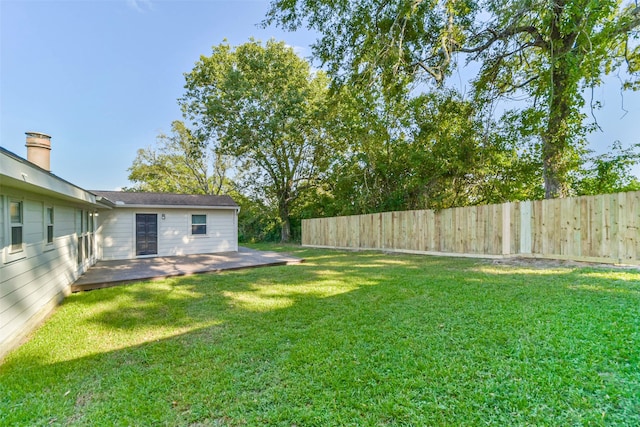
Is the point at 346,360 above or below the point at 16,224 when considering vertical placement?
below

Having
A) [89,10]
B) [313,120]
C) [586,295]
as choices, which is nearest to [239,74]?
[313,120]

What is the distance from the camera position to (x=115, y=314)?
4125mm

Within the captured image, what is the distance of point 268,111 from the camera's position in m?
15.5

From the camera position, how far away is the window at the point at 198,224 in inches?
437

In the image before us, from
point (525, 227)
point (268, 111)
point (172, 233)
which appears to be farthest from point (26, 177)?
point (268, 111)

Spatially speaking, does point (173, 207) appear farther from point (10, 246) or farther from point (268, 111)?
point (268, 111)

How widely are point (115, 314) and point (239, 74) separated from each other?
14.2 m

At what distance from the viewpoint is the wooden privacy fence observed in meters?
5.57

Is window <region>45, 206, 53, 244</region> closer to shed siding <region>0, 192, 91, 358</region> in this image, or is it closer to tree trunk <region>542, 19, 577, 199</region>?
shed siding <region>0, 192, 91, 358</region>

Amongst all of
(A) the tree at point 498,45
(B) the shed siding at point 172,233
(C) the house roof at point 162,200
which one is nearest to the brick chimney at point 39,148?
(C) the house roof at point 162,200

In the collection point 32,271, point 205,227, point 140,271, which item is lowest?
point 140,271

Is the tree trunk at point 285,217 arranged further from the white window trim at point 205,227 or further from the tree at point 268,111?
the white window trim at point 205,227

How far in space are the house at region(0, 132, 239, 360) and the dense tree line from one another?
20.0 ft

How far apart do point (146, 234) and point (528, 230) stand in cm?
1171
